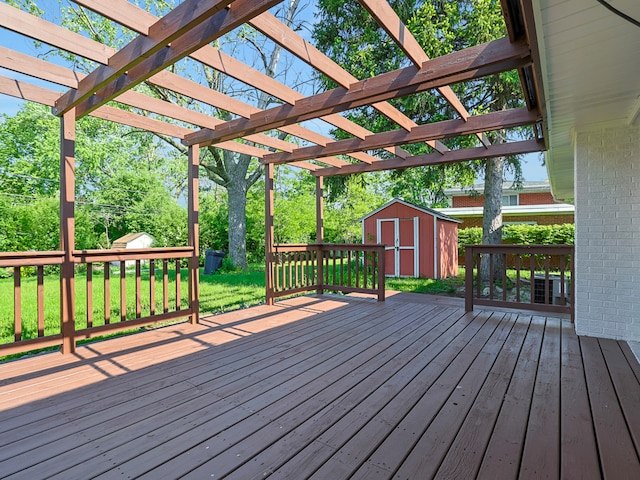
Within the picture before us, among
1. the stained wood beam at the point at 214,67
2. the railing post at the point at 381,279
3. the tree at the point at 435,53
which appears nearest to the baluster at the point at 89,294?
the stained wood beam at the point at 214,67

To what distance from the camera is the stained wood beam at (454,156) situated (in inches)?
179

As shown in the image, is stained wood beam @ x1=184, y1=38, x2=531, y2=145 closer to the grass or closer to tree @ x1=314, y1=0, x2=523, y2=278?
the grass

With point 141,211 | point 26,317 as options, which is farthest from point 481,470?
point 141,211

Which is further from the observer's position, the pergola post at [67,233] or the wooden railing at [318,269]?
the wooden railing at [318,269]

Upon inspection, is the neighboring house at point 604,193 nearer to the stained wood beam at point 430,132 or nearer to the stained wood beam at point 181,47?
the stained wood beam at point 430,132

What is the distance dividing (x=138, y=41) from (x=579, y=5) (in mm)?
2550

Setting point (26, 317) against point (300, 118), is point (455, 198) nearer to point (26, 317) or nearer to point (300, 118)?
point (300, 118)

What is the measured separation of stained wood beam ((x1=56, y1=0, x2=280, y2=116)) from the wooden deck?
2208mm

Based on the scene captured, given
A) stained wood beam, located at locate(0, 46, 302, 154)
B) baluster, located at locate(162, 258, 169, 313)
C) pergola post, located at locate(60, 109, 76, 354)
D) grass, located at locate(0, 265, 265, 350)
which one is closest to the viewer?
stained wood beam, located at locate(0, 46, 302, 154)

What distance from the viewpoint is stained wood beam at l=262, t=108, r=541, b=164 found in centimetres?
360

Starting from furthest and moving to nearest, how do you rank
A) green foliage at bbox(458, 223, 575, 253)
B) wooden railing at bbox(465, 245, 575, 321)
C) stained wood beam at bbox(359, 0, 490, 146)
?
green foliage at bbox(458, 223, 575, 253) → wooden railing at bbox(465, 245, 575, 321) → stained wood beam at bbox(359, 0, 490, 146)

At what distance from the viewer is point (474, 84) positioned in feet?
23.7

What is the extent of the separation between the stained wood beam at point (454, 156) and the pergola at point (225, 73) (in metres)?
0.02

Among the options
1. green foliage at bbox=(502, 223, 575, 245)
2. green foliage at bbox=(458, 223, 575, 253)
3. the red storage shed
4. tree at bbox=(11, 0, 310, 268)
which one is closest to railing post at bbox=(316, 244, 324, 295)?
the red storage shed
